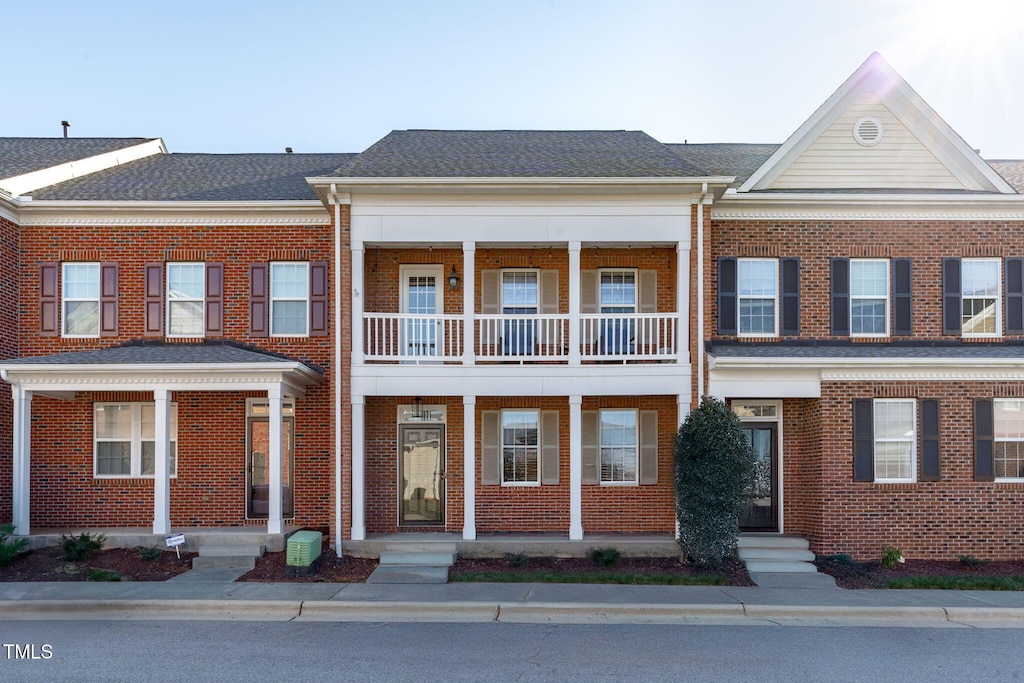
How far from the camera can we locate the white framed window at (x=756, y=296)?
15.0m

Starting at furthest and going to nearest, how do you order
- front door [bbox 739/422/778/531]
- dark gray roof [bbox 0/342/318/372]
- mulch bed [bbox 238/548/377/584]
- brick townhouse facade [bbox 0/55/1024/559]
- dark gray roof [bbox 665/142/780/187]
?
dark gray roof [bbox 665/142/780/187] → front door [bbox 739/422/778/531] → brick townhouse facade [bbox 0/55/1024/559] → dark gray roof [bbox 0/342/318/372] → mulch bed [bbox 238/548/377/584]

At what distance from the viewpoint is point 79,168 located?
54.7 ft

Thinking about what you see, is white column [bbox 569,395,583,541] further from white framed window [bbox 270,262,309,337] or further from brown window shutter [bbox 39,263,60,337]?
brown window shutter [bbox 39,263,60,337]

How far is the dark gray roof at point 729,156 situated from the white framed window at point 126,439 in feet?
38.7

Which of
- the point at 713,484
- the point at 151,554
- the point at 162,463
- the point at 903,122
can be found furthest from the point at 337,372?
the point at 903,122

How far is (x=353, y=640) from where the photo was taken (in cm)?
918

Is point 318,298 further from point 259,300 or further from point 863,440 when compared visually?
point 863,440

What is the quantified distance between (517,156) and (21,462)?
1035cm

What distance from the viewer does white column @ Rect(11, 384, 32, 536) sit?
13523mm

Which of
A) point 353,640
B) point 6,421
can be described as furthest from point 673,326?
point 6,421

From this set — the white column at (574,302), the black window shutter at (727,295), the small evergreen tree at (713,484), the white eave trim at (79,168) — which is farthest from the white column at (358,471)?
the white eave trim at (79,168)

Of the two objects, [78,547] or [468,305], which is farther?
[468,305]

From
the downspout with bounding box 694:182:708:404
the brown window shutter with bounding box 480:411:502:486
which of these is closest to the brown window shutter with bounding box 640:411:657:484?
the downspout with bounding box 694:182:708:404

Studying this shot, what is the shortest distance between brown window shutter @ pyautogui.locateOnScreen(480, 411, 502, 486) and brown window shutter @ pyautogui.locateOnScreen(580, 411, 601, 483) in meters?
1.60
